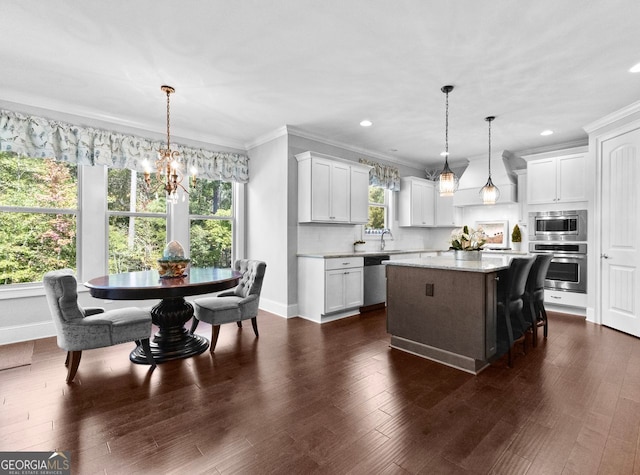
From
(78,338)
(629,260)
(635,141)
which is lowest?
(78,338)

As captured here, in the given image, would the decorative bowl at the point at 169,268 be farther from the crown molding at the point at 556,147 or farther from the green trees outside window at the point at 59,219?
the crown molding at the point at 556,147

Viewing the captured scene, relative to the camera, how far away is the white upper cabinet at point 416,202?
638 centimetres

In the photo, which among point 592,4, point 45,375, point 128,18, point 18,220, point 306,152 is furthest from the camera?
point 306,152

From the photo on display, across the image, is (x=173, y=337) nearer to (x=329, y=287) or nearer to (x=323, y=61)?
(x=329, y=287)

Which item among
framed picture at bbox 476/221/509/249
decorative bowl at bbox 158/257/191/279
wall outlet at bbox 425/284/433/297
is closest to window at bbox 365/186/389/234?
framed picture at bbox 476/221/509/249

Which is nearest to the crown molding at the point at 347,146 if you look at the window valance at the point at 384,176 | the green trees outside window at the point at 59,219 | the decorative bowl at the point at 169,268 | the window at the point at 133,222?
the window valance at the point at 384,176

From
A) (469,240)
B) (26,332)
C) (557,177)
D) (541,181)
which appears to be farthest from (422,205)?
(26,332)

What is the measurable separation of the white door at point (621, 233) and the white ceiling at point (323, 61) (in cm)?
58

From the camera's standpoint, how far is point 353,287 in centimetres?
477

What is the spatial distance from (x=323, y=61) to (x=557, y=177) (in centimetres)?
412

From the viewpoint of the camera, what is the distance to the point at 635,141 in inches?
151

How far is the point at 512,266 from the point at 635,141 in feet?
8.36

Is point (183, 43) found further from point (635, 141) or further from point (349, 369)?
point (635, 141)

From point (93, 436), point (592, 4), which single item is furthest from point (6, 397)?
point (592, 4)
